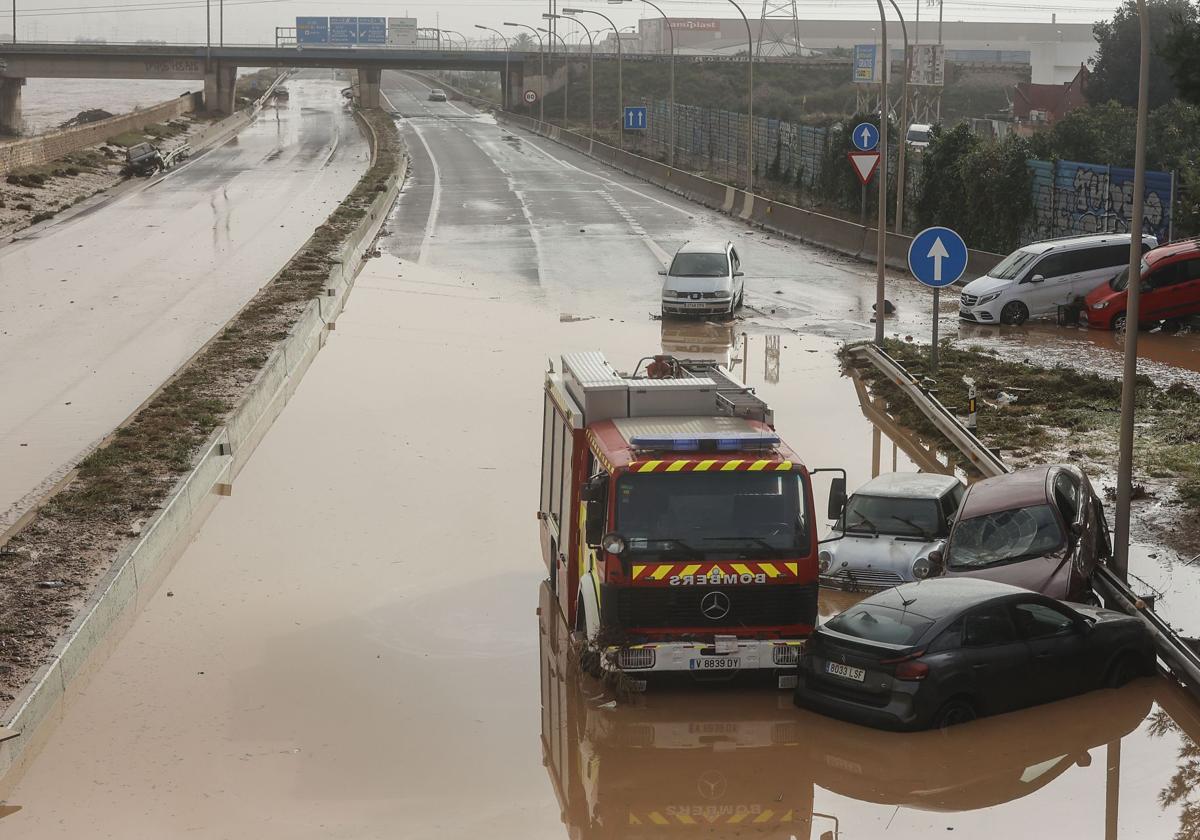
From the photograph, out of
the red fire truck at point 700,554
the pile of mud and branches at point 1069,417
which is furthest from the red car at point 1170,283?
the red fire truck at point 700,554

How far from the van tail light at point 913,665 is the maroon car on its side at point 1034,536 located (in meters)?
3.25

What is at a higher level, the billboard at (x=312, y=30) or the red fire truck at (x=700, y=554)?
the billboard at (x=312, y=30)

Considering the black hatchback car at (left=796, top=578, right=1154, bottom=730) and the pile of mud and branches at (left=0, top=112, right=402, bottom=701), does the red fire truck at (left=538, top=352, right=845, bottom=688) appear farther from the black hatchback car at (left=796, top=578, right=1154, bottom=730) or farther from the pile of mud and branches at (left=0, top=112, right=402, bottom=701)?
the pile of mud and branches at (left=0, top=112, right=402, bottom=701)

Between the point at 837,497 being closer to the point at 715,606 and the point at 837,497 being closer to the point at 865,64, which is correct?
the point at 715,606

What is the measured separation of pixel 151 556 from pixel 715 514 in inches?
299

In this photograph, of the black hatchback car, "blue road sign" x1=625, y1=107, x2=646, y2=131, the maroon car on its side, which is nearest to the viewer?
the black hatchback car

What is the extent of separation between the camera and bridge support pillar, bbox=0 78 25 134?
411ft

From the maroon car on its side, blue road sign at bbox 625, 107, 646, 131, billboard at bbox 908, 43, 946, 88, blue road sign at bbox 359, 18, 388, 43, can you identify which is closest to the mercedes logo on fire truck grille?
the maroon car on its side

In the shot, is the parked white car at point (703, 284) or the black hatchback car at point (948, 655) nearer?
the black hatchback car at point (948, 655)

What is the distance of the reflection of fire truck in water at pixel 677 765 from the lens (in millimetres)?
11062

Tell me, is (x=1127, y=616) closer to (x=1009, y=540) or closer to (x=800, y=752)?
(x=1009, y=540)

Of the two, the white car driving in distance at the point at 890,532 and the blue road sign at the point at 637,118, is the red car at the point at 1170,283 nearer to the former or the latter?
the white car driving in distance at the point at 890,532

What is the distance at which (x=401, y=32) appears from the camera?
152 m

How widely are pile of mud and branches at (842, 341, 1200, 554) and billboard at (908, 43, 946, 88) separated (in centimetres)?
8607
